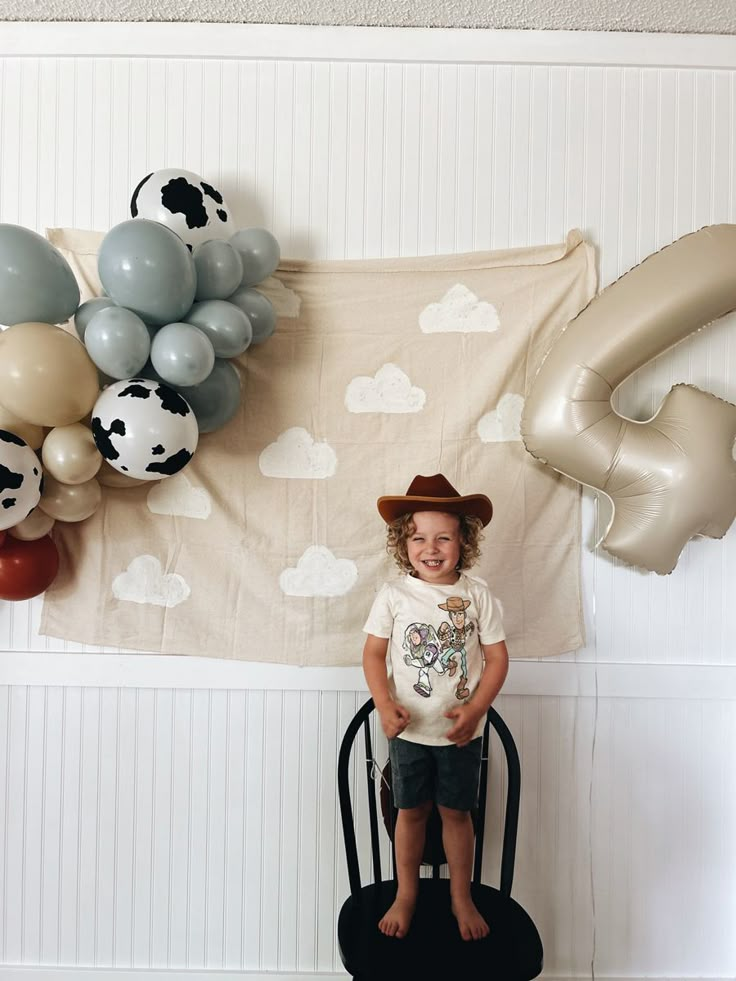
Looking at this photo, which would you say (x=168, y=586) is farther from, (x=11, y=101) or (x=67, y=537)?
(x=11, y=101)

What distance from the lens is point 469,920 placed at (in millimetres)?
1483

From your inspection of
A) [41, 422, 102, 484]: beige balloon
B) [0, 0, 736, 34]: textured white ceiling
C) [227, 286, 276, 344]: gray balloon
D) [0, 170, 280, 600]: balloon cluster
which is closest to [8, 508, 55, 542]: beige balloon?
[0, 170, 280, 600]: balloon cluster

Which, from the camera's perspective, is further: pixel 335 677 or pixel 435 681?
pixel 335 677

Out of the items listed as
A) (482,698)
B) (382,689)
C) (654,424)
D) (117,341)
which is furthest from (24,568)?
(654,424)

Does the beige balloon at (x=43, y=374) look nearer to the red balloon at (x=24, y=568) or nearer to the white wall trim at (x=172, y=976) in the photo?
the red balloon at (x=24, y=568)

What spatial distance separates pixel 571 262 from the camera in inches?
74.3

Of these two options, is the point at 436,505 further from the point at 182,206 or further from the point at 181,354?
the point at 182,206

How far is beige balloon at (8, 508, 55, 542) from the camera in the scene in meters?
1.69

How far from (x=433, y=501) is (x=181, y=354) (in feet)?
2.00

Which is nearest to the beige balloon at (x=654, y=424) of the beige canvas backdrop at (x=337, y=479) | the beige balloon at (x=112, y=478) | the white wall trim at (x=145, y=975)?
the beige canvas backdrop at (x=337, y=479)

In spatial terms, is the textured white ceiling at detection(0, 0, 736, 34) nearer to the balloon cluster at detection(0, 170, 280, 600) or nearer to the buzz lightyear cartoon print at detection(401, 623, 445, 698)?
the balloon cluster at detection(0, 170, 280, 600)

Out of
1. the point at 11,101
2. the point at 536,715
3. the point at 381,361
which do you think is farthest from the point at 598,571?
the point at 11,101

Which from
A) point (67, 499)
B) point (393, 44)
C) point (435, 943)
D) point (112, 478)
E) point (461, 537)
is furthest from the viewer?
point (393, 44)

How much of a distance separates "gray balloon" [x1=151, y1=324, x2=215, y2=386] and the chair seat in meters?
1.18
